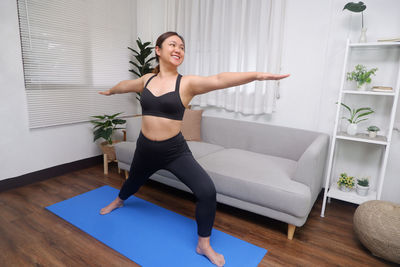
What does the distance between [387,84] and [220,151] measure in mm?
1604

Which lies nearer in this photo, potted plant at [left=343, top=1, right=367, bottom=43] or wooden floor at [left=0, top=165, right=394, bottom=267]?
wooden floor at [left=0, top=165, right=394, bottom=267]

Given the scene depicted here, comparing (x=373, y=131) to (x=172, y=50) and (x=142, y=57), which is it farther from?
(x=142, y=57)

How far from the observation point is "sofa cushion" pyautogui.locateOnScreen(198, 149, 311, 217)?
180 centimetres

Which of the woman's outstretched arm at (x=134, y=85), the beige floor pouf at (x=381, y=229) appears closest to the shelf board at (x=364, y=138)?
the beige floor pouf at (x=381, y=229)

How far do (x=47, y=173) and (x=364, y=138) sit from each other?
10.5 feet

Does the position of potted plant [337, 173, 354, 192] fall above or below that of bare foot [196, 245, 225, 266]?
above

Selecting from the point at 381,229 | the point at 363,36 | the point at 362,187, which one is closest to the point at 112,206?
the point at 381,229

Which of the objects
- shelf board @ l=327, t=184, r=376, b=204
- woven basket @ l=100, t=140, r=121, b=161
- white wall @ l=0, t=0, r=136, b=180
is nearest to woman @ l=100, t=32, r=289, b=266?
shelf board @ l=327, t=184, r=376, b=204

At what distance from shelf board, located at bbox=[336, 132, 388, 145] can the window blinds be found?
2798 mm

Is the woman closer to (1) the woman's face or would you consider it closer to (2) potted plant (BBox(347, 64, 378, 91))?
(1) the woman's face

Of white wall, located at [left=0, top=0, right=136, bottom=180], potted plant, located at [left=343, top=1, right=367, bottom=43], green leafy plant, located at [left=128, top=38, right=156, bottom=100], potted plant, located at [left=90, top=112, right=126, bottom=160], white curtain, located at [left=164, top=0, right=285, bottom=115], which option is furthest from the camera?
green leafy plant, located at [left=128, top=38, right=156, bottom=100]

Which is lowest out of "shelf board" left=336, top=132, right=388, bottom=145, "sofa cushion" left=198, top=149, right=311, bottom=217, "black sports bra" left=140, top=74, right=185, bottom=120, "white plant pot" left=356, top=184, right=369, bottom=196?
"white plant pot" left=356, top=184, right=369, bottom=196

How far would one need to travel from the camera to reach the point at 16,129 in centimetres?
259

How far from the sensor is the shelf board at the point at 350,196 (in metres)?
2.17
